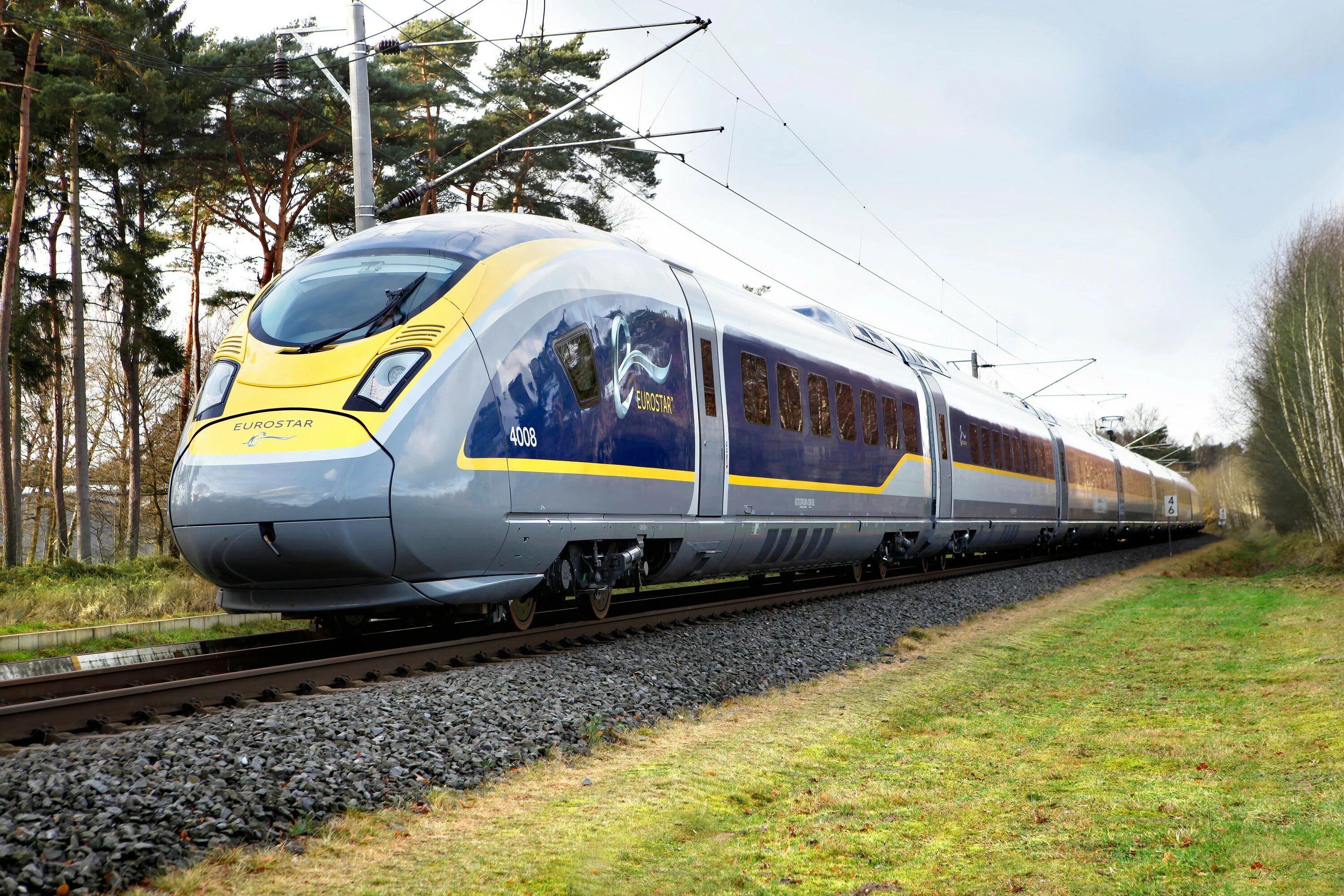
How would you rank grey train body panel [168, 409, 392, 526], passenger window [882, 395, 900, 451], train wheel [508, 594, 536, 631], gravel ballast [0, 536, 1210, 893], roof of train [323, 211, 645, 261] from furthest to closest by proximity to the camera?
1. passenger window [882, 395, 900, 451]
2. train wheel [508, 594, 536, 631]
3. roof of train [323, 211, 645, 261]
4. grey train body panel [168, 409, 392, 526]
5. gravel ballast [0, 536, 1210, 893]

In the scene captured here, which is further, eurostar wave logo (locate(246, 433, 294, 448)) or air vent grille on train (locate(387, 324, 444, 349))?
air vent grille on train (locate(387, 324, 444, 349))

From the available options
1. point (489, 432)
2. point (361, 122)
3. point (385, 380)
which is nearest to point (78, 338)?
point (361, 122)

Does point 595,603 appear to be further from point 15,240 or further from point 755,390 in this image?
point 15,240

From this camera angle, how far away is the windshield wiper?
758 cm

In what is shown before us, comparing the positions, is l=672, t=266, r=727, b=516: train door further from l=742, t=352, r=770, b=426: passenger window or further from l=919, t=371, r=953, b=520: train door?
l=919, t=371, r=953, b=520: train door

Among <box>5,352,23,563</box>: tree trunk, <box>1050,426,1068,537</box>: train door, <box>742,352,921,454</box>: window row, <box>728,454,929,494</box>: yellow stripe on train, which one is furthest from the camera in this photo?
<box>1050,426,1068,537</box>: train door

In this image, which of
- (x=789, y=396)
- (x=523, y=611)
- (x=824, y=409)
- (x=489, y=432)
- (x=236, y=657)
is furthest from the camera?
(x=824, y=409)

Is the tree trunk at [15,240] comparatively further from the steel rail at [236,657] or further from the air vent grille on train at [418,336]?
the air vent grille on train at [418,336]

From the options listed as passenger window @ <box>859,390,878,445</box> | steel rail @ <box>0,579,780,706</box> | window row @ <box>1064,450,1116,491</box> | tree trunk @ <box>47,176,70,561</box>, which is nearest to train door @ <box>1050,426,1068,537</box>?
window row @ <box>1064,450,1116,491</box>

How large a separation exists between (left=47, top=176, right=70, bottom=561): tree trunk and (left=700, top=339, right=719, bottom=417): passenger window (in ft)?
42.9

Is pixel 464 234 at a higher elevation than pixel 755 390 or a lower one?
higher

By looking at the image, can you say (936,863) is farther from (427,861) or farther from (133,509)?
(133,509)

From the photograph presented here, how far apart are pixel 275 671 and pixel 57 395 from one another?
97.0ft

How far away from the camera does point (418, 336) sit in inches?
295
